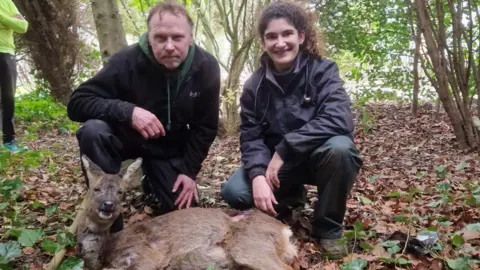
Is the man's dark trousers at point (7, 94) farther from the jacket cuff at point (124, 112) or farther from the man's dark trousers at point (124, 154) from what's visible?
the jacket cuff at point (124, 112)

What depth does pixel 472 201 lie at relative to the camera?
379 cm

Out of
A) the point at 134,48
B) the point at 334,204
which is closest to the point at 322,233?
the point at 334,204

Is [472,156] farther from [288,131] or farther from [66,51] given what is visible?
[66,51]

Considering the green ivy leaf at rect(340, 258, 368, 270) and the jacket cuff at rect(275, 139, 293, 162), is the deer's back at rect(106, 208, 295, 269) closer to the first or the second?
the green ivy leaf at rect(340, 258, 368, 270)

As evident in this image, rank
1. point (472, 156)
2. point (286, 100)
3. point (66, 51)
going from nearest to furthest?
point (286, 100)
point (472, 156)
point (66, 51)

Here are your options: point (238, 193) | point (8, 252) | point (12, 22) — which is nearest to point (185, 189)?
point (238, 193)


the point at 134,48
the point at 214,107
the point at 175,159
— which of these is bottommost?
the point at 175,159

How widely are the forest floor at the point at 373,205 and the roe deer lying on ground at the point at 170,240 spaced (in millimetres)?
197

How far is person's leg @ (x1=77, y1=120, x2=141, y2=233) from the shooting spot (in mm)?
3740

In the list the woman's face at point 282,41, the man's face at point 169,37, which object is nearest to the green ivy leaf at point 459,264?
the woman's face at point 282,41

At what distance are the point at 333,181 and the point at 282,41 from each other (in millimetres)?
1176

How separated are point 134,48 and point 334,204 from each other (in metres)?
2.04

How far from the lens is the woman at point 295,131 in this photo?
3.59 meters

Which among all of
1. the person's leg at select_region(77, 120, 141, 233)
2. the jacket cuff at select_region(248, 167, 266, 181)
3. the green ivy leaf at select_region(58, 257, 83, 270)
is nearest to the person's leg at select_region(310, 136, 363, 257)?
the jacket cuff at select_region(248, 167, 266, 181)
